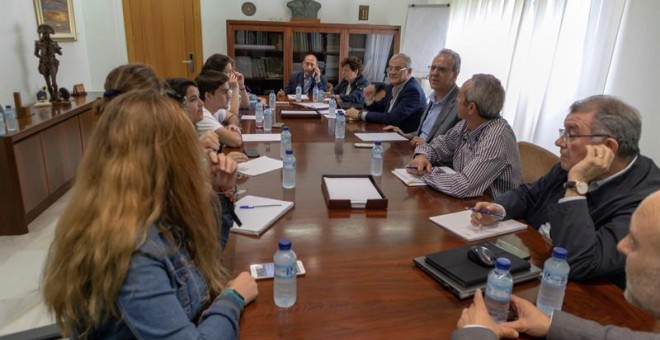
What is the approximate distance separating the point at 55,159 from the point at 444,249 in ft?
10.8

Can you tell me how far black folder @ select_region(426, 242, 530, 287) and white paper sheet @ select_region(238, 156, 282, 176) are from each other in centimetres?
109

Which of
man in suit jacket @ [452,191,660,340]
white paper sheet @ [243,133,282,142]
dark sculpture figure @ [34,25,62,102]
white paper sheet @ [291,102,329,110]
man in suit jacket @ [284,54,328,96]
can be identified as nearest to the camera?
man in suit jacket @ [452,191,660,340]

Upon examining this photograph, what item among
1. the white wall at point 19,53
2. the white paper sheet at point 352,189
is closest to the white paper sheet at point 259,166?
the white paper sheet at point 352,189

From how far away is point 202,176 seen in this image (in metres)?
1.00

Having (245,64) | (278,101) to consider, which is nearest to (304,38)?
(245,64)

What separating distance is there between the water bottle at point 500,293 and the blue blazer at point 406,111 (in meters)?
2.68

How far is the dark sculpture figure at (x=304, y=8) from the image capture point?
5.69 m

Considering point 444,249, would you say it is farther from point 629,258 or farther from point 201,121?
point 201,121

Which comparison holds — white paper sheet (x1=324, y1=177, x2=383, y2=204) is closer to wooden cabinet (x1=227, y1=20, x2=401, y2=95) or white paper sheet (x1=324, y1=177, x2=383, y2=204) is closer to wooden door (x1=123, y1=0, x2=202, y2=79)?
wooden cabinet (x1=227, y1=20, x2=401, y2=95)

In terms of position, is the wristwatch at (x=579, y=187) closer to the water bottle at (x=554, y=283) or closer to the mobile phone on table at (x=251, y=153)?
the water bottle at (x=554, y=283)

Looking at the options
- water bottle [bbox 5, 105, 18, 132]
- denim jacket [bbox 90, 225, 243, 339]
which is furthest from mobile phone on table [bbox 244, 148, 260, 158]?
water bottle [bbox 5, 105, 18, 132]

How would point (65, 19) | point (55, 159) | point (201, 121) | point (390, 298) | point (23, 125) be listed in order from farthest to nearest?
point (65, 19), point (55, 159), point (23, 125), point (201, 121), point (390, 298)

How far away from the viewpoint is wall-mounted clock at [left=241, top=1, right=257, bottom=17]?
18.6ft

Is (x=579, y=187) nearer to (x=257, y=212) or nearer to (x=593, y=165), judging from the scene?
(x=593, y=165)
